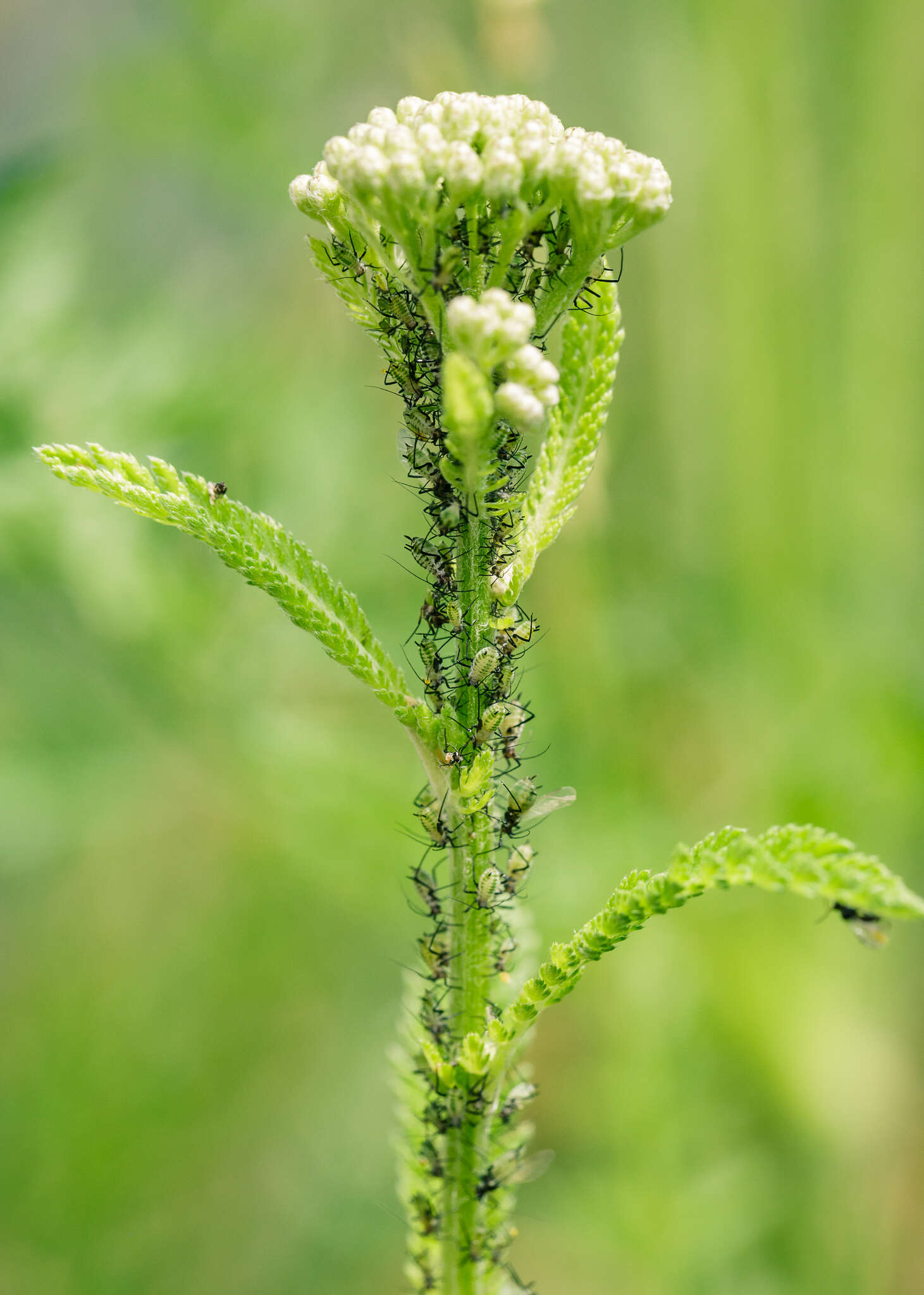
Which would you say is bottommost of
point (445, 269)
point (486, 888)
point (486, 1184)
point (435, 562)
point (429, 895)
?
point (486, 1184)

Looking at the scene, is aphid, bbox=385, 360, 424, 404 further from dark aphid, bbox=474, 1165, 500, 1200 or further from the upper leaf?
dark aphid, bbox=474, 1165, 500, 1200

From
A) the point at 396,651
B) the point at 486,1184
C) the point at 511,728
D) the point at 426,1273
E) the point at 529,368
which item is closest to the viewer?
the point at 529,368

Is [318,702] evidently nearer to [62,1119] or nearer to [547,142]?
[62,1119]

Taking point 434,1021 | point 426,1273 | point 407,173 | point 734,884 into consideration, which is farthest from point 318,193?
point 426,1273

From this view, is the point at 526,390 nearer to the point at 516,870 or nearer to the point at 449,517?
the point at 449,517

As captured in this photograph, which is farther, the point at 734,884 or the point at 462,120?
the point at 462,120

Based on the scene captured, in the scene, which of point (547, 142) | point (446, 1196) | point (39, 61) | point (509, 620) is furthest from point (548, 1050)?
point (39, 61)

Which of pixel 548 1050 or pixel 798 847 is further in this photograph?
pixel 548 1050
